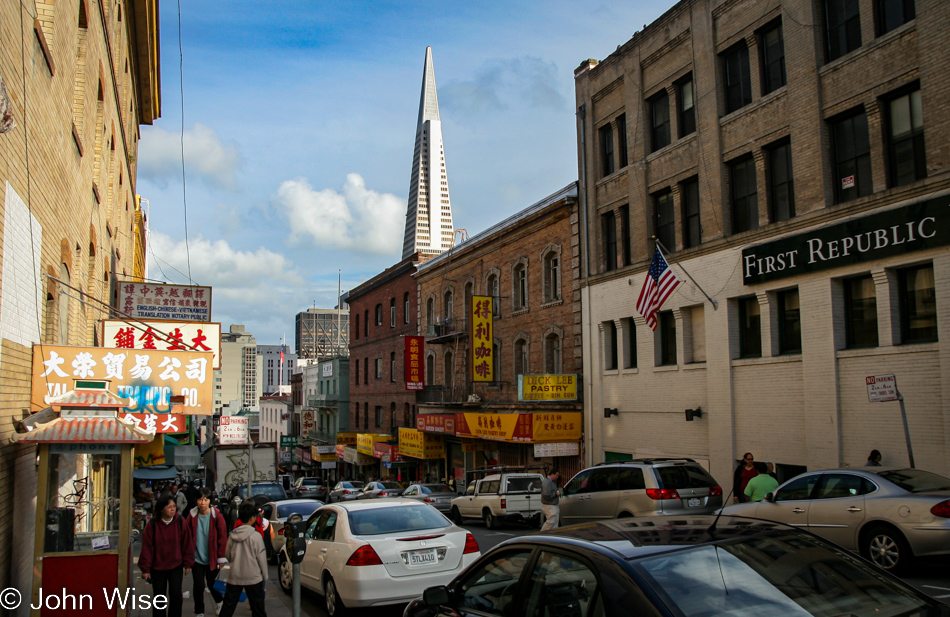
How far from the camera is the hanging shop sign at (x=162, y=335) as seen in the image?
1573 cm

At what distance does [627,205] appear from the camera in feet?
81.9

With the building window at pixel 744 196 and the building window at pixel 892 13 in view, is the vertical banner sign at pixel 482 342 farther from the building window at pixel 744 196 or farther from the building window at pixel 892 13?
the building window at pixel 892 13

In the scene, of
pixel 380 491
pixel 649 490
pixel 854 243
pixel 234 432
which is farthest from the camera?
pixel 234 432

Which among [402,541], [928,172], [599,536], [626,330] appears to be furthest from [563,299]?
[599,536]

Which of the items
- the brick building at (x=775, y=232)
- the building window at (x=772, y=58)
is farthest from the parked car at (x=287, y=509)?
the building window at (x=772, y=58)

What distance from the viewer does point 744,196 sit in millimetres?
20250

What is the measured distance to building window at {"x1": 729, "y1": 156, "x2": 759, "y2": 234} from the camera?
19.9 metres

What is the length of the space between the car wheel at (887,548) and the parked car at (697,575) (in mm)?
6240

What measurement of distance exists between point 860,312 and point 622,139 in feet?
36.6

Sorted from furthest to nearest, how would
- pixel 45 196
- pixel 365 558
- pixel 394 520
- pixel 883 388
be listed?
pixel 883 388 → pixel 45 196 → pixel 394 520 → pixel 365 558

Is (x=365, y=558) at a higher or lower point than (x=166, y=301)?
lower

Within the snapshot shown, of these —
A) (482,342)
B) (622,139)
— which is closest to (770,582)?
(622,139)

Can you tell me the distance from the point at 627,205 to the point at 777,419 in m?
9.21

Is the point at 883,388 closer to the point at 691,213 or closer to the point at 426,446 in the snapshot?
the point at 691,213
